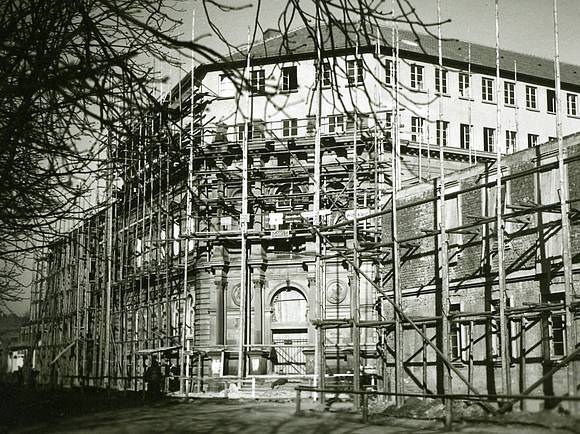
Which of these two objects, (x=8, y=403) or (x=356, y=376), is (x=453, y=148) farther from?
(x=8, y=403)

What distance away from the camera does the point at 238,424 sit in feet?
59.5

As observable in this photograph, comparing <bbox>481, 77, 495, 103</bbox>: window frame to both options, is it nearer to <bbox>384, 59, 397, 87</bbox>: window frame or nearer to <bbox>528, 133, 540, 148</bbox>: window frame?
<bbox>528, 133, 540, 148</bbox>: window frame

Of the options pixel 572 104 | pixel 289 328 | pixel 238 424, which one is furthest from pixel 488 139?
pixel 238 424

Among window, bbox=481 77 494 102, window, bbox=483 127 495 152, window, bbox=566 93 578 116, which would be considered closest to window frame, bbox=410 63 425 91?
window, bbox=481 77 494 102

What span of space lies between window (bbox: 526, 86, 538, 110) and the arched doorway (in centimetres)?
2116

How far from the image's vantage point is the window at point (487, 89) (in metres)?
49.4

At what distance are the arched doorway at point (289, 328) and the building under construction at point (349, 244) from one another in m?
0.08

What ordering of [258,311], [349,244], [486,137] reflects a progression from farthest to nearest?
[486,137] < [258,311] < [349,244]

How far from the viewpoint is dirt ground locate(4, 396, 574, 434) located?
1659 centimetres

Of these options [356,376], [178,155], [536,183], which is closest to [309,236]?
[356,376]

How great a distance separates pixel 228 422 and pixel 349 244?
19.7 metres

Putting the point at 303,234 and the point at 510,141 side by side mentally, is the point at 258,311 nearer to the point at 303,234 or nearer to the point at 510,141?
the point at 303,234

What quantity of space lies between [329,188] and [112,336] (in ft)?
51.5

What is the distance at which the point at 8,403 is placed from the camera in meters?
24.8
